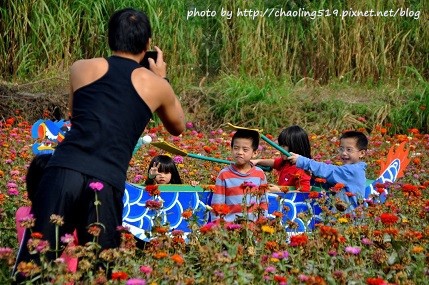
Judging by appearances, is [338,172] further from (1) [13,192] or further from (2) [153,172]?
(1) [13,192]

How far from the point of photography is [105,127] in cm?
338

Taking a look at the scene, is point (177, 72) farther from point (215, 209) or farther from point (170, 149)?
point (215, 209)

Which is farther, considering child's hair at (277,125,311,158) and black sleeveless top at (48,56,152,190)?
child's hair at (277,125,311,158)

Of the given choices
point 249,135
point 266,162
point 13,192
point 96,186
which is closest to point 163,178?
point 266,162

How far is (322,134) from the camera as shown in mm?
9141

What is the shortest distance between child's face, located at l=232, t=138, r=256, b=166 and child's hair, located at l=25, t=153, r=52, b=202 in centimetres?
139

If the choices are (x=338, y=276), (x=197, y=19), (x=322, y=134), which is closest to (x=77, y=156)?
(x=338, y=276)

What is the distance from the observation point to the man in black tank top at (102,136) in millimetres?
3350

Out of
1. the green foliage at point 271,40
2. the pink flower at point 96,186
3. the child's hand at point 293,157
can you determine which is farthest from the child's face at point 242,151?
the green foliage at point 271,40

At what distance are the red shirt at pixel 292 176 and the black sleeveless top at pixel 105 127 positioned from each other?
169 centimetres

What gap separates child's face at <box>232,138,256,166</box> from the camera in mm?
4910

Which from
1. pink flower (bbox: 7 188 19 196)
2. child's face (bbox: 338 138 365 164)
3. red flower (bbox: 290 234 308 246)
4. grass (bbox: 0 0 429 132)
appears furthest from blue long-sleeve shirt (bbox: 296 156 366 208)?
grass (bbox: 0 0 429 132)

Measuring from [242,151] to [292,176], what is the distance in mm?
471

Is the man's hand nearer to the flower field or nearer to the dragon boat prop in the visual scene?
the flower field
